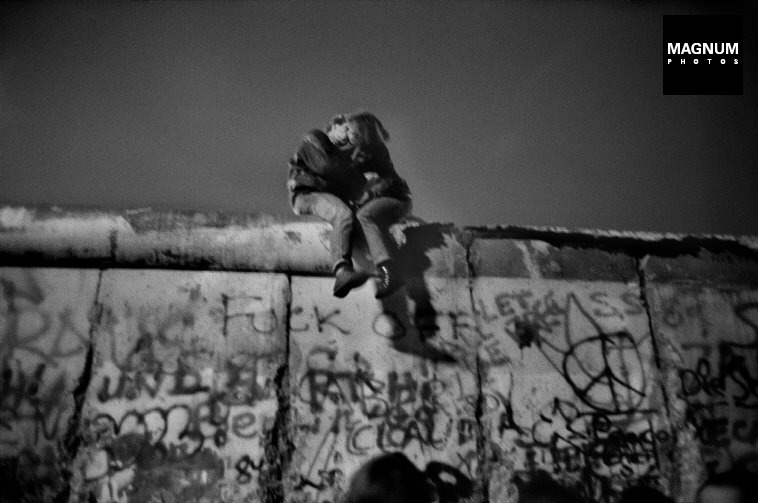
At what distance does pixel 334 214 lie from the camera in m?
3.65

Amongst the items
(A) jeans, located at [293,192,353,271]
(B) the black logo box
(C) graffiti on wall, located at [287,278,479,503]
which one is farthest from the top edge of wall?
(B) the black logo box

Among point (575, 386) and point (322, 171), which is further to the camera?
point (322, 171)

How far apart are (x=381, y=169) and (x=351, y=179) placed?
27cm

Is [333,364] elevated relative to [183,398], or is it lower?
elevated

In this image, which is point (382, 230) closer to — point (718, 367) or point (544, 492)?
point (544, 492)

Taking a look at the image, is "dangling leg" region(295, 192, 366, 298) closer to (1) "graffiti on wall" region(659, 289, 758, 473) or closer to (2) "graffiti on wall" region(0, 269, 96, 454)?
(2) "graffiti on wall" region(0, 269, 96, 454)

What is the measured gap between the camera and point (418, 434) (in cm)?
338

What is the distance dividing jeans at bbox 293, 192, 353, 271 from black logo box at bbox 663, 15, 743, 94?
216 inches

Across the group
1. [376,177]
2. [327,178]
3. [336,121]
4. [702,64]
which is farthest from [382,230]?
[702,64]

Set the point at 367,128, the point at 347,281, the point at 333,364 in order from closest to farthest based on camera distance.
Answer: the point at 347,281, the point at 333,364, the point at 367,128

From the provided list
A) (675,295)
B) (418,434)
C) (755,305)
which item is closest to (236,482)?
(418,434)

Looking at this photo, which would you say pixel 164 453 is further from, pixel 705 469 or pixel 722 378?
pixel 722 378

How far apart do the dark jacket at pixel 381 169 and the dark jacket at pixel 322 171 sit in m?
0.08

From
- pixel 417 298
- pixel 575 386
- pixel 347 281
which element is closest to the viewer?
pixel 347 281
